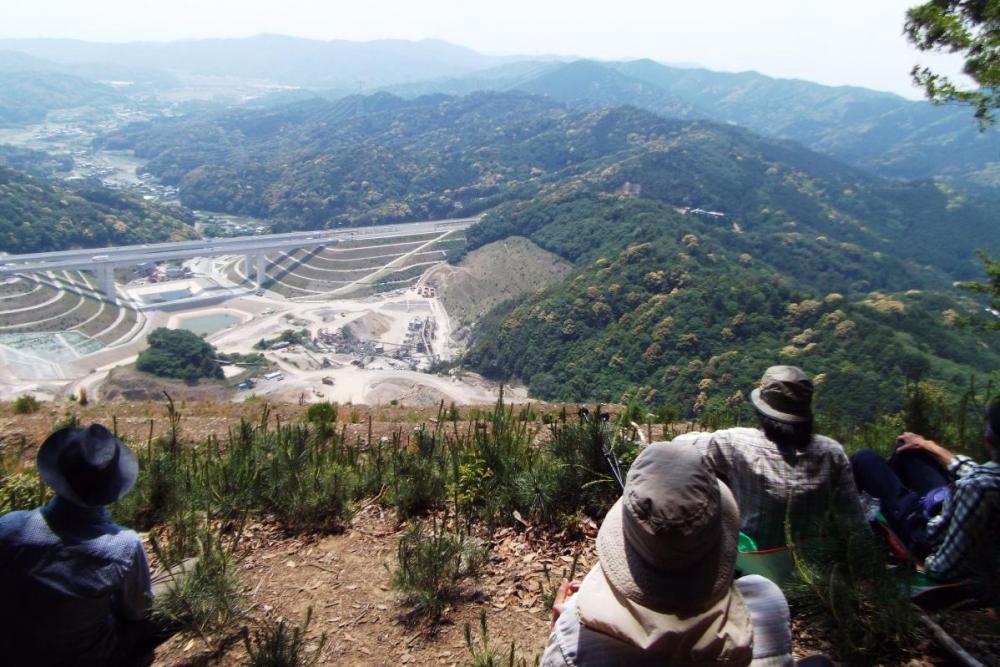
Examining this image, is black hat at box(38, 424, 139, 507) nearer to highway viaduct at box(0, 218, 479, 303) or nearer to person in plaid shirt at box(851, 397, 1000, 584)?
person in plaid shirt at box(851, 397, 1000, 584)

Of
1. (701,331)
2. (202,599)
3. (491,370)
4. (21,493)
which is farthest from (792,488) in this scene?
(491,370)

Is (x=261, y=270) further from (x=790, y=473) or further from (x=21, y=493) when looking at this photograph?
(x=790, y=473)

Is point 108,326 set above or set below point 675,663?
below

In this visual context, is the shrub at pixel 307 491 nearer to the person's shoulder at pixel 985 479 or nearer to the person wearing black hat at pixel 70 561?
the person wearing black hat at pixel 70 561

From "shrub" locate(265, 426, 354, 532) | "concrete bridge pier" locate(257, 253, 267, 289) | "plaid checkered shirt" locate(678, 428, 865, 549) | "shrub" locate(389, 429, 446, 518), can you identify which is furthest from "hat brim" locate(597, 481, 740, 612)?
"concrete bridge pier" locate(257, 253, 267, 289)

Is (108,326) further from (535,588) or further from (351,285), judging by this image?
(535,588)

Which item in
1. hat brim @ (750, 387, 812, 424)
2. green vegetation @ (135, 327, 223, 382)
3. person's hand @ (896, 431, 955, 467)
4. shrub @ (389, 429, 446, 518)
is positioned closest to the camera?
hat brim @ (750, 387, 812, 424)

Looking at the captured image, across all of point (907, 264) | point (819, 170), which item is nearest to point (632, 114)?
point (819, 170)
